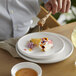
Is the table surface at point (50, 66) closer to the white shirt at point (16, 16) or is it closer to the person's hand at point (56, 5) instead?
the person's hand at point (56, 5)

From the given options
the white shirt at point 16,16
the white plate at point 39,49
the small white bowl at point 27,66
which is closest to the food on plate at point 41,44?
the white plate at point 39,49

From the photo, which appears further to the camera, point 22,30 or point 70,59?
point 22,30

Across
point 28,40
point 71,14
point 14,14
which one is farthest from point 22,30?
point 71,14

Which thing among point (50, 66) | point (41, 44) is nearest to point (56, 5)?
point (41, 44)

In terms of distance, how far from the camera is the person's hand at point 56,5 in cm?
107

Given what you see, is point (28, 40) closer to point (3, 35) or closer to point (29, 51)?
point (29, 51)

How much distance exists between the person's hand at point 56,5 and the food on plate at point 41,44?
8.2 inches

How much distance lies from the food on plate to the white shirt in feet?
1.22

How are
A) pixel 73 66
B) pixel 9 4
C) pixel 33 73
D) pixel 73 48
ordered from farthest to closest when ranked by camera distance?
pixel 9 4 → pixel 73 48 → pixel 73 66 → pixel 33 73

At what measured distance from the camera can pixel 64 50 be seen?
3.11ft

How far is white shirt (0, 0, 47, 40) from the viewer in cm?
A: 127

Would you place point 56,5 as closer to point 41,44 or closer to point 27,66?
point 41,44

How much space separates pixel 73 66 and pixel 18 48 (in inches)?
10.7

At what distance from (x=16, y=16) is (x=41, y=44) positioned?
1.52 feet
